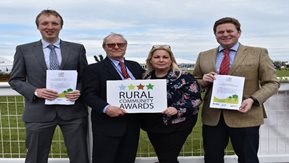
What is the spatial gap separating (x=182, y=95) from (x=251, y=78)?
0.67 metres

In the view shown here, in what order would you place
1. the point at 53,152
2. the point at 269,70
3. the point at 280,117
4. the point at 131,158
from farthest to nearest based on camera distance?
the point at 53,152 < the point at 280,117 < the point at 131,158 < the point at 269,70

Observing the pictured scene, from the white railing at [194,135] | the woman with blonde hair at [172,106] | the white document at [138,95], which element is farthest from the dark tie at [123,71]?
the white railing at [194,135]

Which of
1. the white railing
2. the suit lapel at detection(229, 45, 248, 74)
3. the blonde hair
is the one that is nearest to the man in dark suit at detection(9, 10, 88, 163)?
the blonde hair

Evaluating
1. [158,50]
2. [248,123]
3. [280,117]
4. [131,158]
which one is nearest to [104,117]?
[131,158]

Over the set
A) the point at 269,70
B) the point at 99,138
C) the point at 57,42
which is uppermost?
the point at 57,42

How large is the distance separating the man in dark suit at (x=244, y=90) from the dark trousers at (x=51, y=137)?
1306mm

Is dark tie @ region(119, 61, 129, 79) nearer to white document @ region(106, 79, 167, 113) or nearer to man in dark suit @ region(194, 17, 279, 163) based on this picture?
white document @ region(106, 79, 167, 113)

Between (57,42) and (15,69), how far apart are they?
1.60 ft

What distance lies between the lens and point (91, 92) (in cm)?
339

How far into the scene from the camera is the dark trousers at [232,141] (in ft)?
11.2

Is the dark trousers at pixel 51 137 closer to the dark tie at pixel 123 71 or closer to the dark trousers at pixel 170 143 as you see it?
the dark tie at pixel 123 71

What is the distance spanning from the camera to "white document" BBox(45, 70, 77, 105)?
136 inches

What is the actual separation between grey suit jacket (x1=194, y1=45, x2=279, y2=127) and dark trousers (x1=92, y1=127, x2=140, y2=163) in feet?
2.62

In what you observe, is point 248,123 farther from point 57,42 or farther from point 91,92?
point 57,42
